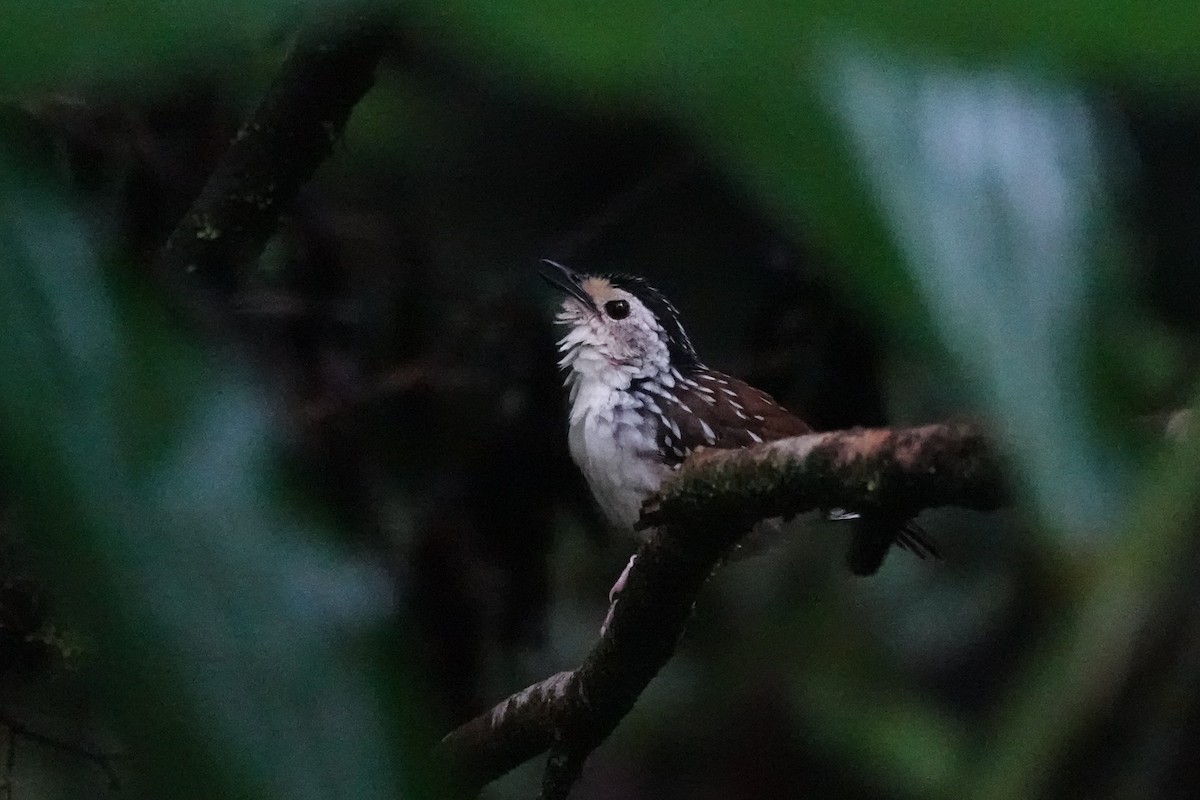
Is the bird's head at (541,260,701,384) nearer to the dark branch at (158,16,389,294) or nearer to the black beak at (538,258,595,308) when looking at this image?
the black beak at (538,258,595,308)

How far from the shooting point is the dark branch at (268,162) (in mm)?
2002

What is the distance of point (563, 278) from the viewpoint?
99.7 inches

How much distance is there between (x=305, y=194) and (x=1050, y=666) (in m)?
2.18

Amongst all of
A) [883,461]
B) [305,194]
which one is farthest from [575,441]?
[883,461]

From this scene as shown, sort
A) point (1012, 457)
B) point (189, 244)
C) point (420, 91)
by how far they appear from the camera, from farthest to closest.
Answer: point (420, 91), point (189, 244), point (1012, 457)

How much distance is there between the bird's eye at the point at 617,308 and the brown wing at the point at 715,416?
0.20m

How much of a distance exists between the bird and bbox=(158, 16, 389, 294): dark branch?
554mm

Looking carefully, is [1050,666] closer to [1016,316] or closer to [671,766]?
[1016,316]

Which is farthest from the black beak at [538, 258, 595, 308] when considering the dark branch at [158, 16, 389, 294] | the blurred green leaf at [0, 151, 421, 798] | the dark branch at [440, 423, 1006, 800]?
the blurred green leaf at [0, 151, 421, 798]

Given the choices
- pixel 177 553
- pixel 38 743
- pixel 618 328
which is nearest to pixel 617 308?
pixel 618 328

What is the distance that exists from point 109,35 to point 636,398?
85.2 inches

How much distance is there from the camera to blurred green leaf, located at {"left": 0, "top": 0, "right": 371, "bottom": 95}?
336 mm

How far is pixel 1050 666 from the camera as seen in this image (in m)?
0.31

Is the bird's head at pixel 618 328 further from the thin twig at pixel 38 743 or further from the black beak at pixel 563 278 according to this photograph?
the thin twig at pixel 38 743
